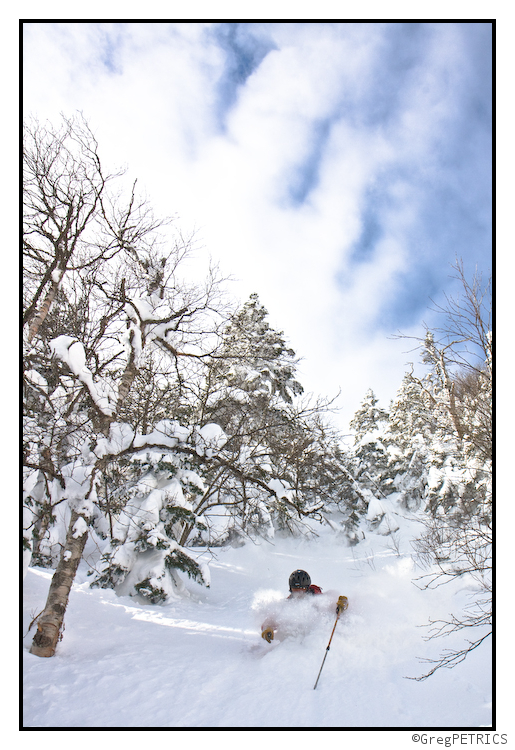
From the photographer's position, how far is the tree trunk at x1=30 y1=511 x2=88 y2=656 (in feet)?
16.5

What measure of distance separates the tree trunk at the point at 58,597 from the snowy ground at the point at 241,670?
173 mm

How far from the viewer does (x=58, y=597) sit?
537 centimetres

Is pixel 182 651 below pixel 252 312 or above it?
below

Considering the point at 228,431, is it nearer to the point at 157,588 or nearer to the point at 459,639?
the point at 157,588

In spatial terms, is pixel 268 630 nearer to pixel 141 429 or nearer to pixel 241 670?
pixel 241 670

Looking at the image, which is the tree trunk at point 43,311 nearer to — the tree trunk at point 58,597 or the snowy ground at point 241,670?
the tree trunk at point 58,597

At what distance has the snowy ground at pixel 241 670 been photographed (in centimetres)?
411

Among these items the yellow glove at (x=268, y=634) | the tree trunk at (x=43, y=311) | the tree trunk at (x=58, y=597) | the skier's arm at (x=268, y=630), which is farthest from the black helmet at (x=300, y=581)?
the tree trunk at (x=43, y=311)

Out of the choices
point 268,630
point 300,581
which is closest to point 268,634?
point 268,630

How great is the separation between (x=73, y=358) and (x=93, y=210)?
3.19 meters

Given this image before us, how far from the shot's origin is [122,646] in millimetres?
5984

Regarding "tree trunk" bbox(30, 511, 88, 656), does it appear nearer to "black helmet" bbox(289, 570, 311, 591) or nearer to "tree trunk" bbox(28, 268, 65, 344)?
"tree trunk" bbox(28, 268, 65, 344)
